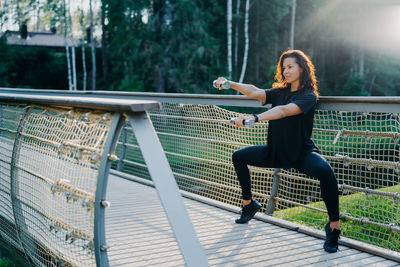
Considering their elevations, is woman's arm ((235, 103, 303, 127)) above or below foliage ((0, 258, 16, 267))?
above

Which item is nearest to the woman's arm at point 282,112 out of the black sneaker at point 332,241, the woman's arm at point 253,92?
the woman's arm at point 253,92

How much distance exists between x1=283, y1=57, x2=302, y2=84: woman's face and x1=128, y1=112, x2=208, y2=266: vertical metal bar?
2.02 meters

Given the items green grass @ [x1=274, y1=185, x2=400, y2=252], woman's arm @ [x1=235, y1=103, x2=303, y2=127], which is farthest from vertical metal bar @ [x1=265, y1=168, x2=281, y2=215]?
woman's arm @ [x1=235, y1=103, x2=303, y2=127]

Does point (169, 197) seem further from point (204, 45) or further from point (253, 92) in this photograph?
point (204, 45)

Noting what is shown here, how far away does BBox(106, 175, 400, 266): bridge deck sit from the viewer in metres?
3.47

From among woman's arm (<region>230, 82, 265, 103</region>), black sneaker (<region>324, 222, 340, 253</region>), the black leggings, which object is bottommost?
black sneaker (<region>324, 222, 340, 253</region>)

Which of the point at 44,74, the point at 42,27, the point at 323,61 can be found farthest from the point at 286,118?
the point at 42,27

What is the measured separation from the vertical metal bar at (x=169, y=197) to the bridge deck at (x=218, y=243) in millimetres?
1454

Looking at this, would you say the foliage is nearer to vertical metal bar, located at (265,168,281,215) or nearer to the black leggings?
vertical metal bar, located at (265,168,281,215)

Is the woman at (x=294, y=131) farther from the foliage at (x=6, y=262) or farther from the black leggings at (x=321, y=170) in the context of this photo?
the foliage at (x=6, y=262)

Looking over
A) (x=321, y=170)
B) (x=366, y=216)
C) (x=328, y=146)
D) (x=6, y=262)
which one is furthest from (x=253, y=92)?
(x=6, y=262)

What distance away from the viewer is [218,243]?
3.88 meters

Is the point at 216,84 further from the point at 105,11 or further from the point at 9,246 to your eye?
the point at 105,11

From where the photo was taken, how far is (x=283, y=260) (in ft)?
11.5
